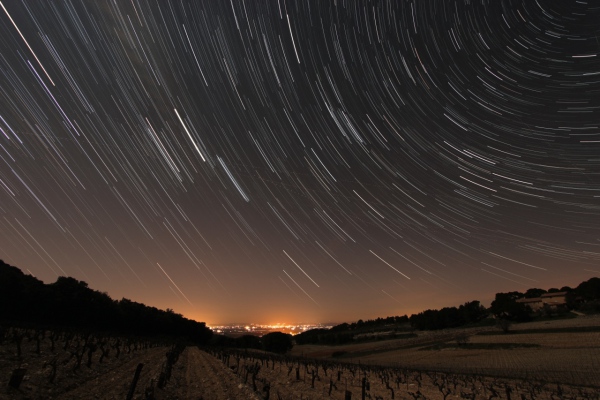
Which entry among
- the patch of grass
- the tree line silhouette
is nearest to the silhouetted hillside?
the tree line silhouette

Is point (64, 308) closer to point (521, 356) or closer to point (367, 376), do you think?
point (367, 376)

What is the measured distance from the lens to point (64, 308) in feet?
242

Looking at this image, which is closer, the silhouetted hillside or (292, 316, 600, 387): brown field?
(292, 316, 600, 387): brown field

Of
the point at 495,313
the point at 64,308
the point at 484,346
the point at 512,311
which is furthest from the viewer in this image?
the point at 495,313

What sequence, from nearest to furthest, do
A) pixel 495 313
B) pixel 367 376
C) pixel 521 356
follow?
1. pixel 367 376
2. pixel 521 356
3. pixel 495 313

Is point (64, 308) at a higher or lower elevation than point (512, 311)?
higher

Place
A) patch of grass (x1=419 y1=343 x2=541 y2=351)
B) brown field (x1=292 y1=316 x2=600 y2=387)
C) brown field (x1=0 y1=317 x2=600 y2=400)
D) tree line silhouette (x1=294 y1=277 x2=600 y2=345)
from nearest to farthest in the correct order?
brown field (x1=0 y1=317 x2=600 y2=400), brown field (x1=292 y1=316 x2=600 y2=387), patch of grass (x1=419 y1=343 x2=541 y2=351), tree line silhouette (x1=294 y1=277 x2=600 y2=345)

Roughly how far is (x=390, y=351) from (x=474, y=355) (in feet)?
87.2

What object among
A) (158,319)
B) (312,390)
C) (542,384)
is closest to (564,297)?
(542,384)

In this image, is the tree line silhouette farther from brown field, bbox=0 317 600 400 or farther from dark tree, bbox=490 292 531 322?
brown field, bbox=0 317 600 400

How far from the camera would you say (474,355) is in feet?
197

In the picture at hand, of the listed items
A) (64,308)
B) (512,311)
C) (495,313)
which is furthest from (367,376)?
(495,313)

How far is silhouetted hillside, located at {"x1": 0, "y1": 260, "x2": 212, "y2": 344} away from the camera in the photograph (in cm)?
6381

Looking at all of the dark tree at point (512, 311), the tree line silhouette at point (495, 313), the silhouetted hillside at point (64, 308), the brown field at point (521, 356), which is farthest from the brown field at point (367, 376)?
the silhouetted hillside at point (64, 308)
